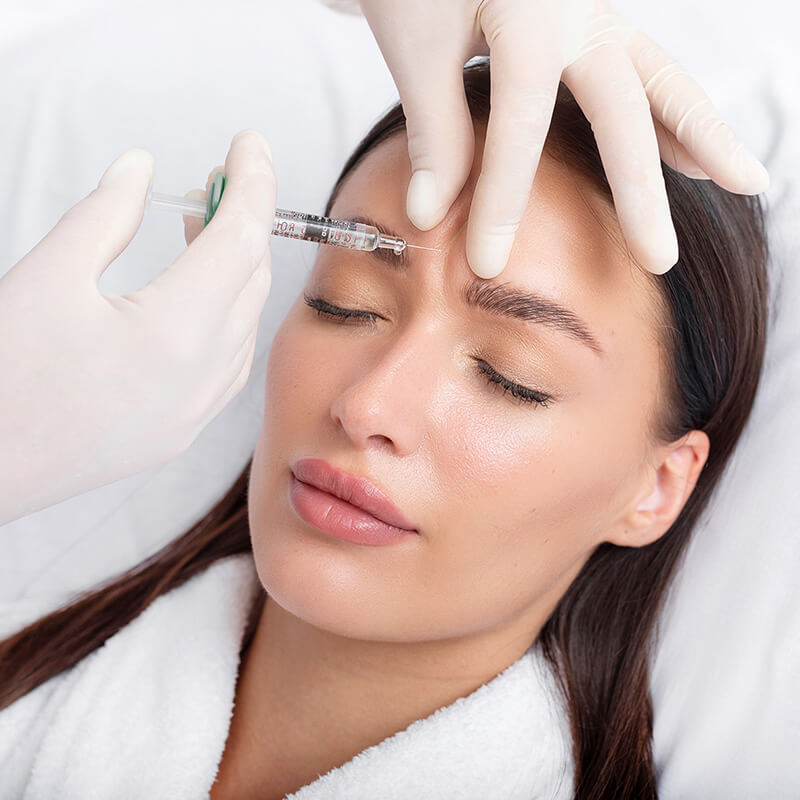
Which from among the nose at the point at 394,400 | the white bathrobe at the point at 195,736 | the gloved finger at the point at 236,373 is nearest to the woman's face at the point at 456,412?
the nose at the point at 394,400

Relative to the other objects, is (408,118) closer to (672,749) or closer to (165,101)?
(165,101)

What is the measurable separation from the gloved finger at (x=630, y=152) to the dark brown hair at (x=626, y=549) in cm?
9

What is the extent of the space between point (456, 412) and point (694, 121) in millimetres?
493

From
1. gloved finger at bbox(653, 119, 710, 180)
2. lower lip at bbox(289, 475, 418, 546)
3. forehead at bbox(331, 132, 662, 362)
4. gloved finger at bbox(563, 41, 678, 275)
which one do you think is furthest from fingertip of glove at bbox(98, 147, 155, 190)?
gloved finger at bbox(653, 119, 710, 180)

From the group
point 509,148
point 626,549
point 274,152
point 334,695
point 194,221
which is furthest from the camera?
point 274,152

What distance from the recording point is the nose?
114cm

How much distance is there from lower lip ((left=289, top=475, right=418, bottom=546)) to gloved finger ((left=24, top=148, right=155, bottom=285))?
400 mm

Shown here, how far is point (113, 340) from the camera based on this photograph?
98cm

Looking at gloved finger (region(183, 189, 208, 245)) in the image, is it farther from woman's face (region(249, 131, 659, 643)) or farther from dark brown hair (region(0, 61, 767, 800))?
dark brown hair (region(0, 61, 767, 800))

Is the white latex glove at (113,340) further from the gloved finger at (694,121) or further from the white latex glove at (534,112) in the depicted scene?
the gloved finger at (694,121)

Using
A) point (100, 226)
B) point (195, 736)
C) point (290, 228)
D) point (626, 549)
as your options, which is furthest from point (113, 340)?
point (626, 549)

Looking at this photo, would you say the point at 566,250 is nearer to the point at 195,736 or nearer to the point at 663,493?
the point at 663,493

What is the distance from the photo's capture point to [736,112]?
1.80 meters

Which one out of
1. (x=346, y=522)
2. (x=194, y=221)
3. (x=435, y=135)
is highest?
(x=435, y=135)
